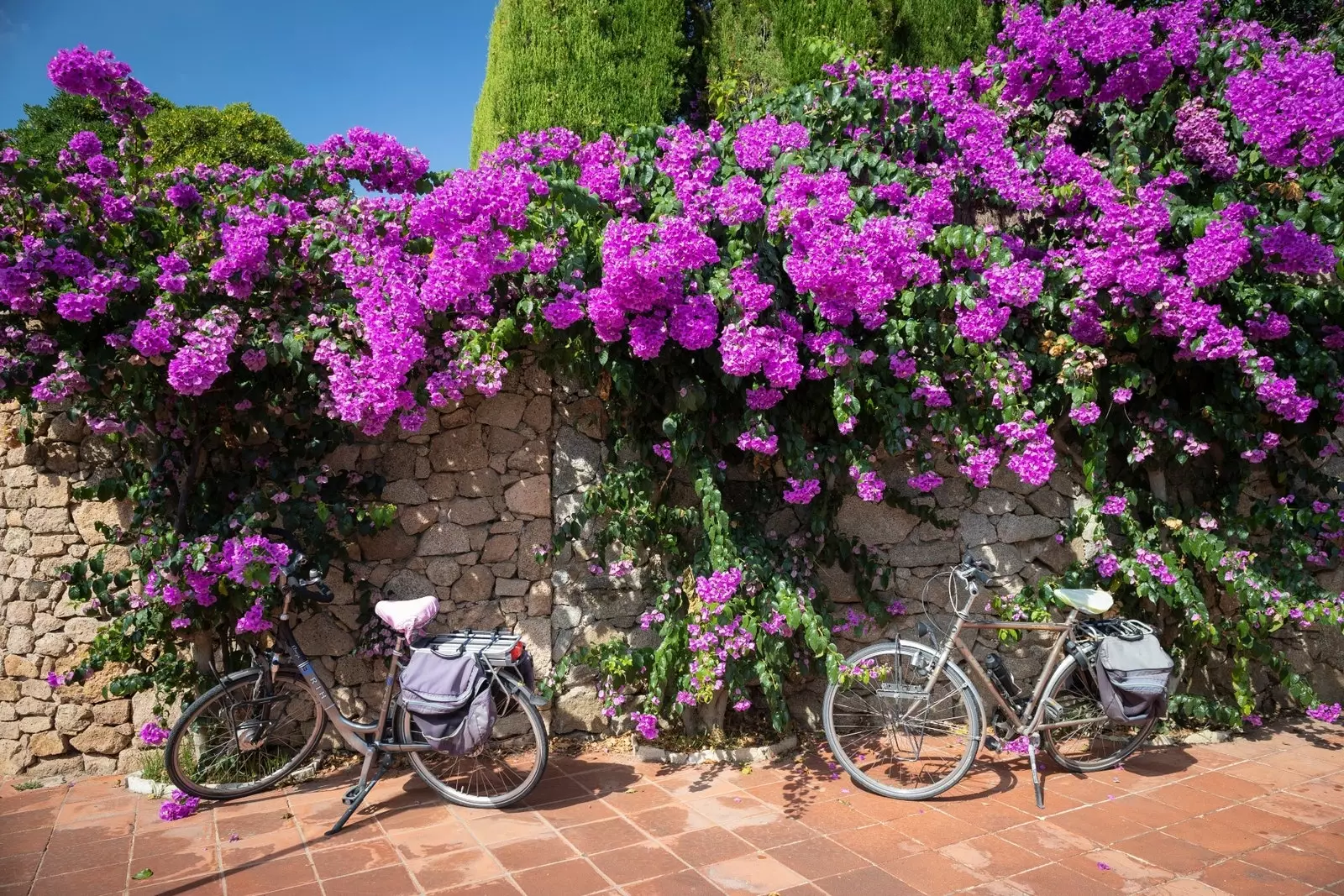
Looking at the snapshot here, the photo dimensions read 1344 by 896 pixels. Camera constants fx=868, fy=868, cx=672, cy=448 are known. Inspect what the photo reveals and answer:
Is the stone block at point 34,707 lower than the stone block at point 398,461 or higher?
lower

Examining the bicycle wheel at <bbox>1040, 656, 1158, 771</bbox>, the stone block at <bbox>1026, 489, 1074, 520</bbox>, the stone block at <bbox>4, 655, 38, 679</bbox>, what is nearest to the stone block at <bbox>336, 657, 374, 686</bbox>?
the stone block at <bbox>4, 655, 38, 679</bbox>

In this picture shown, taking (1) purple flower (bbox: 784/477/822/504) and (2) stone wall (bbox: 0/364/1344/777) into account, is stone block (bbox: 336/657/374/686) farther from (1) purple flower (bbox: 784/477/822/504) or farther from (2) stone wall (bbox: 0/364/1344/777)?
(1) purple flower (bbox: 784/477/822/504)

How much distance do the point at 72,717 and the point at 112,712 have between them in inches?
7.1

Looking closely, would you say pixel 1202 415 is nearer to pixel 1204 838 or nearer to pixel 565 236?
pixel 1204 838

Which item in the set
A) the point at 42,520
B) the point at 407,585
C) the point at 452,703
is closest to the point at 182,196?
the point at 42,520

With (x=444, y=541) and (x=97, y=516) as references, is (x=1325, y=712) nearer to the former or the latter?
(x=444, y=541)

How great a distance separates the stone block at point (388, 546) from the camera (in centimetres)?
454

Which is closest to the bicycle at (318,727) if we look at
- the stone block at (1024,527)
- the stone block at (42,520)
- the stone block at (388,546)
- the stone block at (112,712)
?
the stone block at (388,546)

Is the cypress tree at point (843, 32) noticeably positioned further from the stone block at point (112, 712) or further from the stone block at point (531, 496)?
the stone block at point (112, 712)

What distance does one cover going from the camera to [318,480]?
425cm

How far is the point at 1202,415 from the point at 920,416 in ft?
5.23

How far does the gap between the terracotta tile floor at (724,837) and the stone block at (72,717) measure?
0.91 feet

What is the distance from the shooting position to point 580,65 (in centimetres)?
813

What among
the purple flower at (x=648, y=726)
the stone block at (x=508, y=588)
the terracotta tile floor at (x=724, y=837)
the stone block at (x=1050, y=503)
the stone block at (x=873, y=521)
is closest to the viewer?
the terracotta tile floor at (x=724, y=837)
